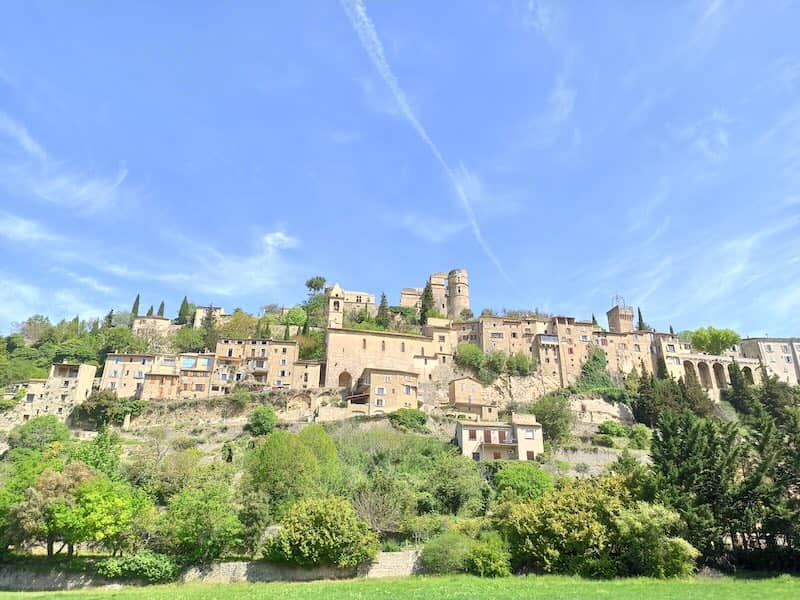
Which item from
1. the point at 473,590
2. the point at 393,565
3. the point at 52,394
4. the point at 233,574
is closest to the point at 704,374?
the point at 393,565

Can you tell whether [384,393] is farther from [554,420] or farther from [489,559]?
[489,559]

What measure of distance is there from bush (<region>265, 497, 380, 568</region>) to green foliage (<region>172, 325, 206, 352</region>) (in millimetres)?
56976

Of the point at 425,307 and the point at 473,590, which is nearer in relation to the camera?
the point at 473,590

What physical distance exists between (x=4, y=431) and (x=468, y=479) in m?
51.6

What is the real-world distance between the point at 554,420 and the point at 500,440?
8384 mm

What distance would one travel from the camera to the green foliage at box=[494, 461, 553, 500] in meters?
43.8

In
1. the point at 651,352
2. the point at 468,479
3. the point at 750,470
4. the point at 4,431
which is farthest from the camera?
the point at 651,352

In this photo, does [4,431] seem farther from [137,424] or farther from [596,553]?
[596,553]

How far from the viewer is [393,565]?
35344mm

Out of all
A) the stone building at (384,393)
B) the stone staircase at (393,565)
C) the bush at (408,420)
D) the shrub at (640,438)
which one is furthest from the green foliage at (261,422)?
the shrub at (640,438)

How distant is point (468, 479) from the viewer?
4600 centimetres

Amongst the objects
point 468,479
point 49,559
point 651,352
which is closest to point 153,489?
point 49,559

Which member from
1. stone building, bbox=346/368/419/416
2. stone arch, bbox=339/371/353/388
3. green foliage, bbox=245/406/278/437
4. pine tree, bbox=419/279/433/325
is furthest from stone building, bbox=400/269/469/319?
green foliage, bbox=245/406/278/437

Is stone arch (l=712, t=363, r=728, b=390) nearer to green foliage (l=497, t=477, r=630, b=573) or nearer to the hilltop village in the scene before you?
the hilltop village
